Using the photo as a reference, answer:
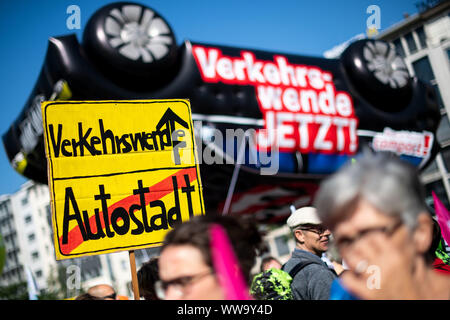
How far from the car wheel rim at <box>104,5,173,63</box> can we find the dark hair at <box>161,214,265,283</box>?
7242 mm

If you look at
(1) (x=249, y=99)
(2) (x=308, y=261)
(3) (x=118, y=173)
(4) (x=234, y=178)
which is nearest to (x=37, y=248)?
(4) (x=234, y=178)

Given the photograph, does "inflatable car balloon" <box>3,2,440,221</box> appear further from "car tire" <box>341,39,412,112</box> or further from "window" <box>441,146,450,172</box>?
"window" <box>441,146,450,172</box>

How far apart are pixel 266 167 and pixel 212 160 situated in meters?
1.28

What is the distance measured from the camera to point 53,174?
340cm

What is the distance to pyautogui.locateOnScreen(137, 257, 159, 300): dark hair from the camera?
3.20m

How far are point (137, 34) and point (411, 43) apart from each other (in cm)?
3165

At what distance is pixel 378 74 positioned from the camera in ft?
37.9

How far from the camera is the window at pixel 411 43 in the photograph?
35584 mm

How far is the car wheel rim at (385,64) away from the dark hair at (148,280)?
946cm

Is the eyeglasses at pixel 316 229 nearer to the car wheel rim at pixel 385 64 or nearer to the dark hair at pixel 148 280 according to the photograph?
the dark hair at pixel 148 280

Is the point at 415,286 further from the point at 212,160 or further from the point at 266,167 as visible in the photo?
the point at 266,167

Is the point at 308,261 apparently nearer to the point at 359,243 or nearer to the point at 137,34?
the point at 359,243
